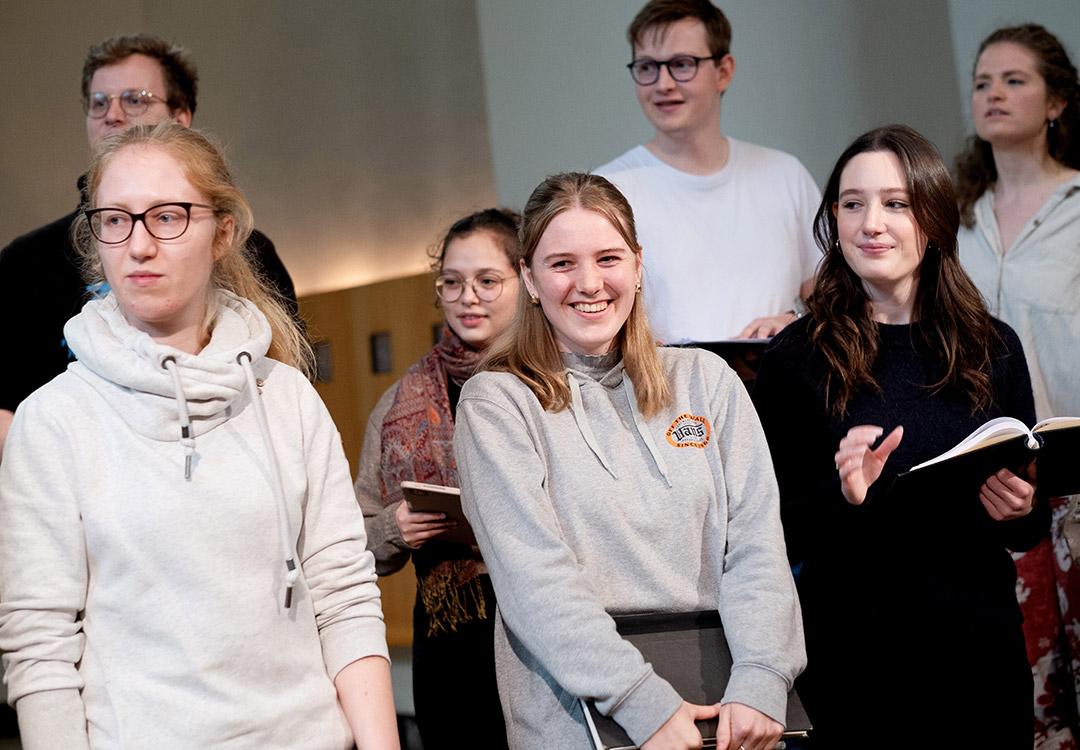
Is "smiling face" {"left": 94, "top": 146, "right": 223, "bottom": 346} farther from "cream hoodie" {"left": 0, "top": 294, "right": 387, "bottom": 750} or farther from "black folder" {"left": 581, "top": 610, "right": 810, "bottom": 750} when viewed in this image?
"black folder" {"left": 581, "top": 610, "right": 810, "bottom": 750}

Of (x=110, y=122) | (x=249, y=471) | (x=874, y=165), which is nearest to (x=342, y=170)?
(x=110, y=122)

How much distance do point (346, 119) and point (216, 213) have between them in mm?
3486

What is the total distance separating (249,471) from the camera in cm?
187

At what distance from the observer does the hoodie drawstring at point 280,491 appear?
6.06 feet

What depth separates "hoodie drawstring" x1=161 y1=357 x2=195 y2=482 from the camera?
5.96 feet

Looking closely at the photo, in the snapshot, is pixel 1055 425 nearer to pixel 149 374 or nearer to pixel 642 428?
pixel 642 428

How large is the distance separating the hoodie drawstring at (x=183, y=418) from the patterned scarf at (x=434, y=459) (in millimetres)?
1127

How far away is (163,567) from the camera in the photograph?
1.77 meters

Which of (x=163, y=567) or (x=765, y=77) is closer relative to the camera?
(x=163, y=567)

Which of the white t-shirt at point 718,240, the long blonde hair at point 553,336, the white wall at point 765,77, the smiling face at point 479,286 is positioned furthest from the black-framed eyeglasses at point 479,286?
the white wall at point 765,77

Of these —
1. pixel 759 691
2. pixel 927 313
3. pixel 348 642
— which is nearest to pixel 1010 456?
pixel 927 313

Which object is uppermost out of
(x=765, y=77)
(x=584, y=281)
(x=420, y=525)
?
(x=765, y=77)

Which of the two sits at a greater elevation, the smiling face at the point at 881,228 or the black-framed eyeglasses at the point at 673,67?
the black-framed eyeglasses at the point at 673,67

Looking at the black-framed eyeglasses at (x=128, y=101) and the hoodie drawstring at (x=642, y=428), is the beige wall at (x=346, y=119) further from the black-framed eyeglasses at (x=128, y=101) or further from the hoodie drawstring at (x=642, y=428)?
the hoodie drawstring at (x=642, y=428)
